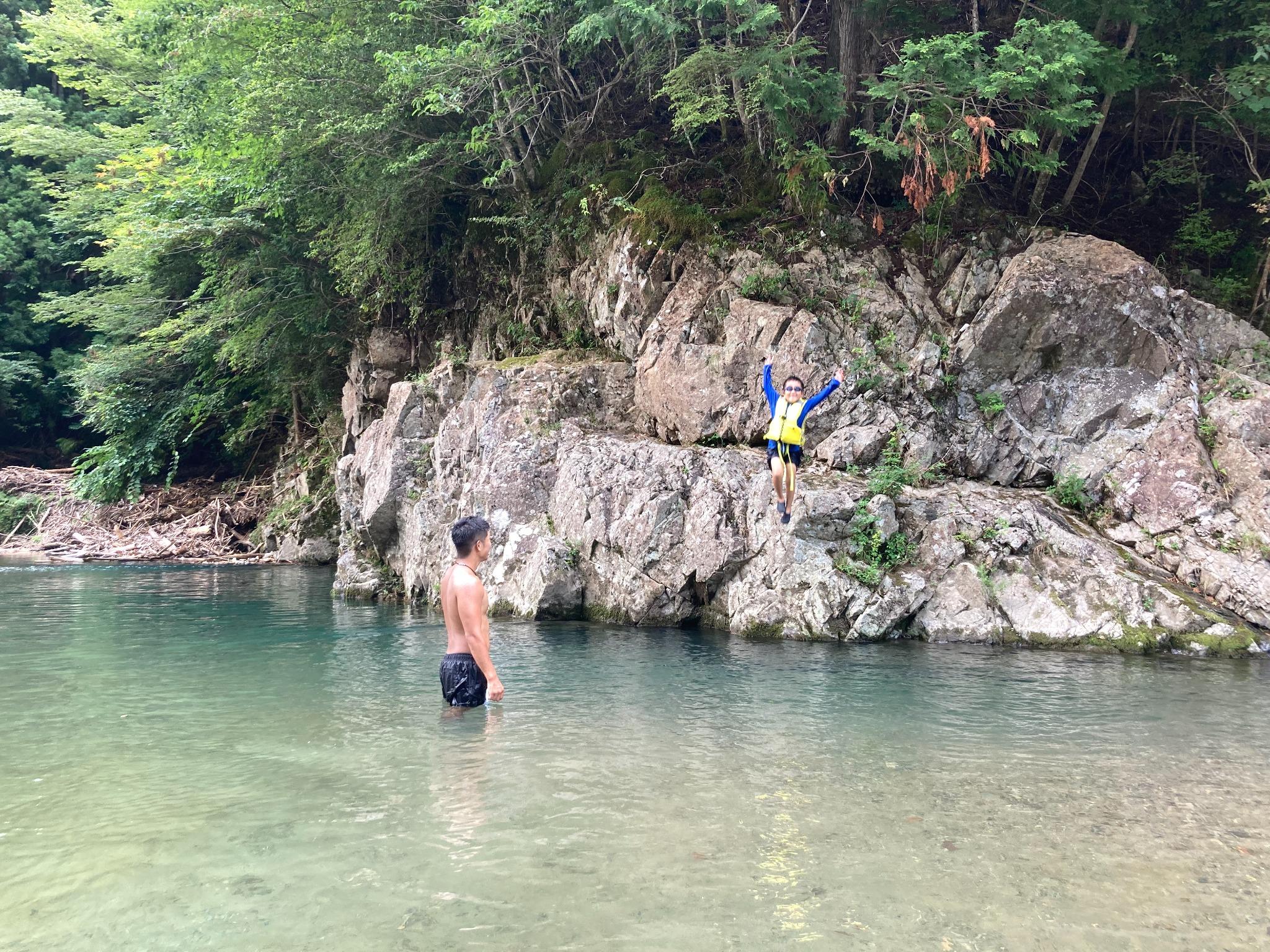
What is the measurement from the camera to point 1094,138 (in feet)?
48.3

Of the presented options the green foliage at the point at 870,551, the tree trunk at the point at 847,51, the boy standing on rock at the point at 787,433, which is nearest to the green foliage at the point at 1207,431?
the green foliage at the point at 870,551

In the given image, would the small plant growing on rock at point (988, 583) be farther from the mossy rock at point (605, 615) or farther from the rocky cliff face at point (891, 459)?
the mossy rock at point (605, 615)

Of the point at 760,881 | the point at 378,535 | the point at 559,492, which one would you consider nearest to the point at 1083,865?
the point at 760,881

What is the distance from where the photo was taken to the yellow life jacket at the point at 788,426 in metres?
11.1

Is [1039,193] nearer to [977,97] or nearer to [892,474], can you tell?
[977,97]

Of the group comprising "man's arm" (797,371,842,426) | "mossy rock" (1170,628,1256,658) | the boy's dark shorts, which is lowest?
"mossy rock" (1170,628,1256,658)

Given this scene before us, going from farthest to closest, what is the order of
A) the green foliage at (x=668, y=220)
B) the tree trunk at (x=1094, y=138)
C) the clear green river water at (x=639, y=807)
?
the green foliage at (x=668, y=220), the tree trunk at (x=1094, y=138), the clear green river water at (x=639, y=807)

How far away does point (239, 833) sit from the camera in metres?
4.57

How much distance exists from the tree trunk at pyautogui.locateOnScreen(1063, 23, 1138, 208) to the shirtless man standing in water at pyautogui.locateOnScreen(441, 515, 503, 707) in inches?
472

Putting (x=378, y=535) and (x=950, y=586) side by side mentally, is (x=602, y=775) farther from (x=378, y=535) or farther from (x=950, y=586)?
(x=378, y=535)

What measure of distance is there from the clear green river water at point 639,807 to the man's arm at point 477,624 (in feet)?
1.25

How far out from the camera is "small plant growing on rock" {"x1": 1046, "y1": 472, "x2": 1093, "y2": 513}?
1255cm

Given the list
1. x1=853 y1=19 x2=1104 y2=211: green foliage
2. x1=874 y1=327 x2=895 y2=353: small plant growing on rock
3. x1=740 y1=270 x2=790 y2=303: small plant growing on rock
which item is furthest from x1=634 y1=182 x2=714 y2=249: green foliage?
x1=874 y1=327 x2=895 y2=353: small plant growing on rock

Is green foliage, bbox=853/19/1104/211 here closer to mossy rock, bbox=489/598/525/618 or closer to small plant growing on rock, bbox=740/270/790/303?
small plant growing on rock, bbox=740/270/790/303
